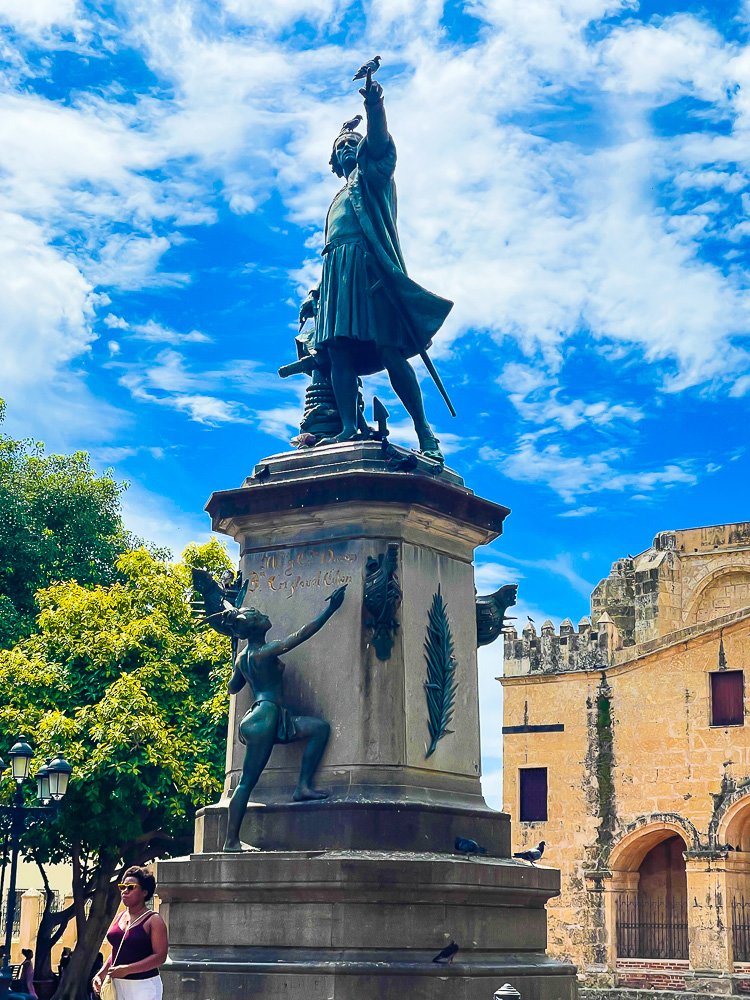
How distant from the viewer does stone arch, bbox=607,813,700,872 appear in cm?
3300

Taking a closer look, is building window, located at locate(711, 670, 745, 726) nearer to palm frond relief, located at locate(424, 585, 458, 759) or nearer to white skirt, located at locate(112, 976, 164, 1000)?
palm frond relief, located at locate(424, 585, 458, 759)

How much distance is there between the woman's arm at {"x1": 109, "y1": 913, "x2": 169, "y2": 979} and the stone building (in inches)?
1011

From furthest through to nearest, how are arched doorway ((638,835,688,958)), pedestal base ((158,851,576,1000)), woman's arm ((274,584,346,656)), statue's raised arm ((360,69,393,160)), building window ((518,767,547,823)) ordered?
building window ((518,767,547,823)), arched doorway ((638,835,688,958)), statue's raised arm ((360,69,393,160)), woman's arm ((274,584,346,656)), pedestal base ((158,851,576,1000))

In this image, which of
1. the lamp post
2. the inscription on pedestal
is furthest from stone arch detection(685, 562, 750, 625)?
the inscription on pedestal

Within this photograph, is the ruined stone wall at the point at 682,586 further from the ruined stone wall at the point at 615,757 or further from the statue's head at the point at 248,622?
the statue's head at the point at 248,622

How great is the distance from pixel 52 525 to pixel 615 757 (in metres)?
14.0

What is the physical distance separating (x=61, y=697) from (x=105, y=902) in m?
4.08

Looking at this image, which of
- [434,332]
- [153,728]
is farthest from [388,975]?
[153,728]

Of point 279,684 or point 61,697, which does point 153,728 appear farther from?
point 279,684

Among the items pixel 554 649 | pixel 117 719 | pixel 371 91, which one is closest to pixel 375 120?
pixel 371 91

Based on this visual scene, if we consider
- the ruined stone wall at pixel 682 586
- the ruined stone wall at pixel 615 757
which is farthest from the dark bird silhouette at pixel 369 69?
the ruined stone wall at pixel 682 586

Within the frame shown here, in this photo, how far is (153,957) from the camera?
26.2 ft

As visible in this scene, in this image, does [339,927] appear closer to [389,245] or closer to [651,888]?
[389,245]

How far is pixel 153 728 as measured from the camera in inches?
896
